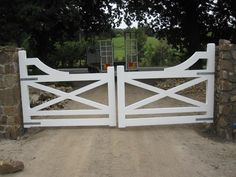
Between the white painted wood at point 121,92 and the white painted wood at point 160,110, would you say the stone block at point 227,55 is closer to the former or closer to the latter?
the white painted wood at point 160,110

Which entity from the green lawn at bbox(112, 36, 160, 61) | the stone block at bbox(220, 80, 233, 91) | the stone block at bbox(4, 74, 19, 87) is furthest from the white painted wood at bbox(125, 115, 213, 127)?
the green lawn at bbox(112, 36, 160, 61)

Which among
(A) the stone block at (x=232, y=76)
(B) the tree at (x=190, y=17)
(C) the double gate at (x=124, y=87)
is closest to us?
(A) the stone block at (x=232, y=76)

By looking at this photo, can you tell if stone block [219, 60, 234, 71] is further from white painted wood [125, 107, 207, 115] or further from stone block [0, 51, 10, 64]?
stone block [0, 51, 10, 64]

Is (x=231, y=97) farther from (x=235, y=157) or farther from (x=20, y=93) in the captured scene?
(x=20, y=93)

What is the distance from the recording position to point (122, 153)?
6.65 m

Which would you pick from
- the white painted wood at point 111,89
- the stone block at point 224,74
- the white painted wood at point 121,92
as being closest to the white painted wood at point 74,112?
the white painted wood at point 111,89

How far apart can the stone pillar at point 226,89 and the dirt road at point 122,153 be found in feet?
1.33

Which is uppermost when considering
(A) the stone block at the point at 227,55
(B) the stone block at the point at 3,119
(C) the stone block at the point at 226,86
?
(A) the stone block at the point at 227,55

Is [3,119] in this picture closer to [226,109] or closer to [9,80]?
[9,80]

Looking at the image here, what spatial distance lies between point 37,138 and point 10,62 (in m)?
1.47

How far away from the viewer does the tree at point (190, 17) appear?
656 inches

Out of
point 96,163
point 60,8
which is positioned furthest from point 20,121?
point 60,8

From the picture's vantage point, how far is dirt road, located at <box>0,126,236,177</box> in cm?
591

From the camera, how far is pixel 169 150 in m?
6.77
